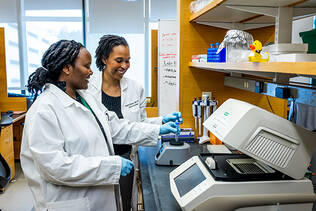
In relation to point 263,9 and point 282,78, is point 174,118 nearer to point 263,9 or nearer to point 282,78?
point 282,78

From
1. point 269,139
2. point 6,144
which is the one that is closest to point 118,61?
point 269,139

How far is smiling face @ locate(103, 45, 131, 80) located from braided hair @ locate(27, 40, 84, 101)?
2.28 feet

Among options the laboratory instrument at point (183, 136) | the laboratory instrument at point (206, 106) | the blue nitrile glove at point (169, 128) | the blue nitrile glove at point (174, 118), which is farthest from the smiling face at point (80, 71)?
the laboratory instrument at point (206, 106)

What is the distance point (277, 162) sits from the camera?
1.10 meters

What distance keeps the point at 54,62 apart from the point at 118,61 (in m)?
0.78

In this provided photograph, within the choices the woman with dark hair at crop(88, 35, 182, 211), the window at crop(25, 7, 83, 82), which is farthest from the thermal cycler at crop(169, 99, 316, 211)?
the window at crop(25, 7, 83, 82)

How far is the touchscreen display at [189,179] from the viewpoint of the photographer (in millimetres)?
1205

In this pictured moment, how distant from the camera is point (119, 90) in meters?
2.24

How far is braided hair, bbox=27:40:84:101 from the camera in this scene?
54.2 inches

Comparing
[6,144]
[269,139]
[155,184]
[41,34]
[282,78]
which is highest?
[41,34]

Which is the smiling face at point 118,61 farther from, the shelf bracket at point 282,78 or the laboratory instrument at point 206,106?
the shelf bracket at point 282,78

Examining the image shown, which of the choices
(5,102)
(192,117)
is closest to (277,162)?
(192,117)

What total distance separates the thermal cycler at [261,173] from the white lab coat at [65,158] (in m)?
0.44

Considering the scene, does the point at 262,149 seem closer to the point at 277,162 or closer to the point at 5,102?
the point at 277,162
